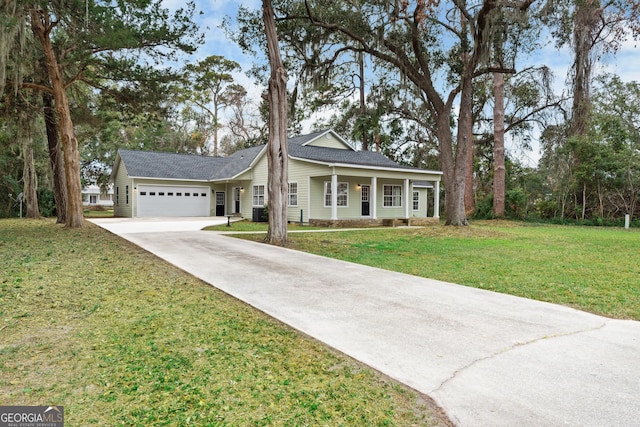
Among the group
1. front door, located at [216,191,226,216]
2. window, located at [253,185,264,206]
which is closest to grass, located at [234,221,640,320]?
window, located at [253,185,264,206]

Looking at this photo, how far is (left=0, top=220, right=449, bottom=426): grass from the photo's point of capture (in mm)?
Result: 2236

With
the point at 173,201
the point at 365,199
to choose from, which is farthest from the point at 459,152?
the point at 173,201

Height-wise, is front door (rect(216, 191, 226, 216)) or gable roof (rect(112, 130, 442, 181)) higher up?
gable roof (rect(112, 130, 442, 181))

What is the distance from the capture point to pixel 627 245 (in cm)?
1048

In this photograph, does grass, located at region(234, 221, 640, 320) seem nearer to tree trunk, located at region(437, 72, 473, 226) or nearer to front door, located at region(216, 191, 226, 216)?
tree trunk, located at region(437, 72, 473, 226)

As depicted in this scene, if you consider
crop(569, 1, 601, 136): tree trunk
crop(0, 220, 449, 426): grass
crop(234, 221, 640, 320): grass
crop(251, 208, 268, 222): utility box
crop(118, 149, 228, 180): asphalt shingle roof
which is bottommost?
crop(234, 221, 640, 320): grass

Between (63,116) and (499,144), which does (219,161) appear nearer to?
(63,116)

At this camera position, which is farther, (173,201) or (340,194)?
Result: (173,201)

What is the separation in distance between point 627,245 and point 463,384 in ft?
35.3

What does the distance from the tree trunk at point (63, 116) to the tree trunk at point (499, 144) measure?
62.8ft

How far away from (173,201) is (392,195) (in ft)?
43.8

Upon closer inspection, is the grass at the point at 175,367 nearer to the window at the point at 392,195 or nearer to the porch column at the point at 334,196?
the porch column at the point at 334,196

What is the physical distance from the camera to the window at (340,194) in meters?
19.0

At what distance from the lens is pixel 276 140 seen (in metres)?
10.6
